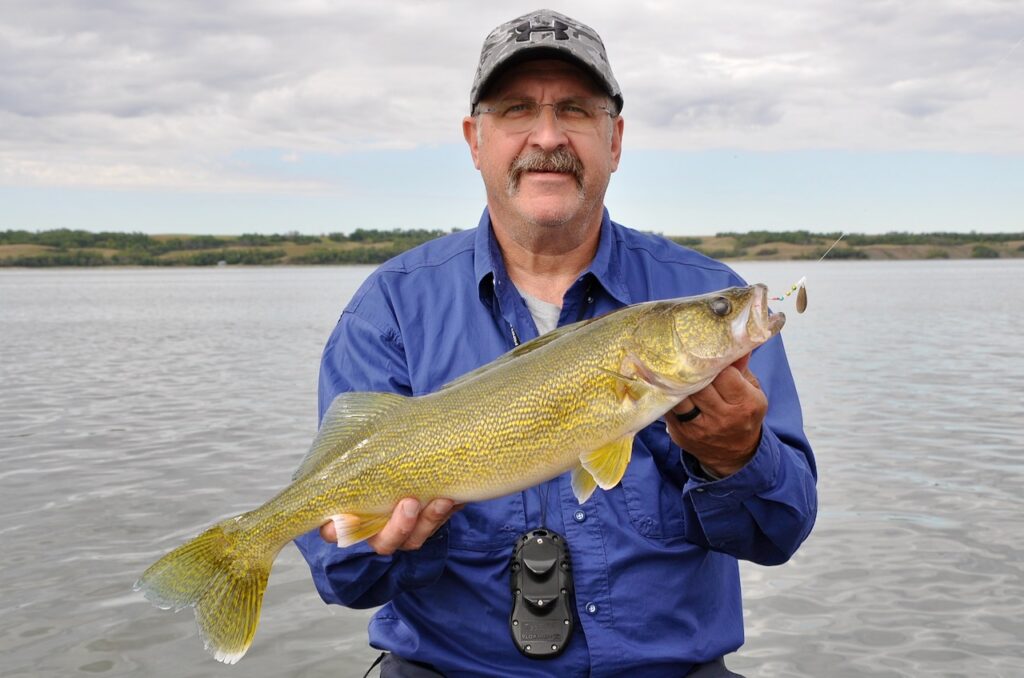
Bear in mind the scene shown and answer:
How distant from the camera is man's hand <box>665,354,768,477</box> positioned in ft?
10.7

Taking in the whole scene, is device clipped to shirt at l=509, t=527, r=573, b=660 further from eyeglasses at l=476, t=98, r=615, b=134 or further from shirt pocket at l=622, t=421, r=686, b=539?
eyeglasses at l=476, t=98, r=615, b=134

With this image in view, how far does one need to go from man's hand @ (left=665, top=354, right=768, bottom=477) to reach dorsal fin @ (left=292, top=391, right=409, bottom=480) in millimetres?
1059

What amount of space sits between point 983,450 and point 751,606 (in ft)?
18.1

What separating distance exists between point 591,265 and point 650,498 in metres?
1.05

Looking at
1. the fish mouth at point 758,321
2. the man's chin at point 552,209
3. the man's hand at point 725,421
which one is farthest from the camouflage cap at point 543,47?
the man's hand at point 725,421

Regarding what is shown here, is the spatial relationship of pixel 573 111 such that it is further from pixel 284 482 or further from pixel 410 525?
pixel 284 482

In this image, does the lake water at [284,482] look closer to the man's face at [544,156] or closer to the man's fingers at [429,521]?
the man's fingers at [429,521]

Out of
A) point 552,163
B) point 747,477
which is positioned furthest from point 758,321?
point 552,163

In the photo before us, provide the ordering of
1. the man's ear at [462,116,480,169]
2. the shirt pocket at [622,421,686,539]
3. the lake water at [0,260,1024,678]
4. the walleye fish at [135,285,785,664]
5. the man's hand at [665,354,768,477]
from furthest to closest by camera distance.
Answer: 1. the lake water at [0,260,1024,678]
2. the man's ear at [462,116,480,169]
3. the shirt pocket at [622,421,686,539]
4. the walleye fish at [135,285,785,664]
5. the man's hand at [665,354,768,477]

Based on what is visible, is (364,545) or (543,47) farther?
(543,47)

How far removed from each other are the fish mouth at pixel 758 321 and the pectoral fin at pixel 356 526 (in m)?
1.44

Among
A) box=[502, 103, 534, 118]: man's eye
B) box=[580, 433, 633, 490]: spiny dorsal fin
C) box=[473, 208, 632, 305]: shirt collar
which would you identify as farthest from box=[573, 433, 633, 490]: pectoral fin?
box=[502, 103, 534, 118]: man's eye

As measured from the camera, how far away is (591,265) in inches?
166

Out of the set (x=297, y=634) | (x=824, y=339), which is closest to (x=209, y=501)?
(x=297, y=634)
